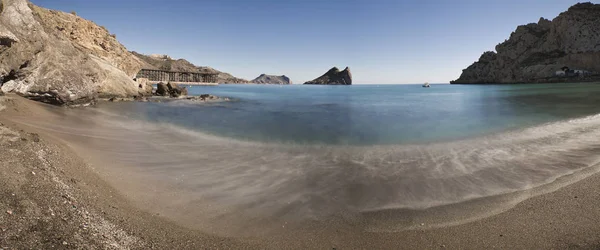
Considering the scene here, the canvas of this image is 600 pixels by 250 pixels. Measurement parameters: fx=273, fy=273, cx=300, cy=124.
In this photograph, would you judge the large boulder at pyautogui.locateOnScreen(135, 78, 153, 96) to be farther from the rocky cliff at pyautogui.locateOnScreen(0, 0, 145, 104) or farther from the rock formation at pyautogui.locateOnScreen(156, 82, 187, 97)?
the rocky cliff at pyautogui.locateOnScreen(0, 0, 145, 104)

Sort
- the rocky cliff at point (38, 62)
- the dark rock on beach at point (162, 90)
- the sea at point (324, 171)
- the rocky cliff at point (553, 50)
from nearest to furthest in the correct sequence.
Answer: the sea at point (324, 171)
the rocky cliff at point (38, 62)
the dark rock on beach at point (162, 90)
the rocky cliff at point (553, 50)

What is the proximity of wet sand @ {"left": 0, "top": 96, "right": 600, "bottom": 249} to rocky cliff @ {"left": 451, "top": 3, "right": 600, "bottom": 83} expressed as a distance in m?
127

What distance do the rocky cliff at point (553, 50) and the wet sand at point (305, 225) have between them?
127396 millimetres

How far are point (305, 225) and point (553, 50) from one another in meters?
153

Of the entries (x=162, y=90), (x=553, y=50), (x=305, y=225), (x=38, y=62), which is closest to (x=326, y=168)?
(x=305, y=225)

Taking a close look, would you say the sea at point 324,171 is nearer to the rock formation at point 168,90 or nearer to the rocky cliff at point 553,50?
the rock formation at point 168,90

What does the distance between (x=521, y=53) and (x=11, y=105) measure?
169 metres

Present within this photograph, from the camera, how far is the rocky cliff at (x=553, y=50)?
323ft

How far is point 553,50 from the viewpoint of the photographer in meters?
112

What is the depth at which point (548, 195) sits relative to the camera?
6.25m

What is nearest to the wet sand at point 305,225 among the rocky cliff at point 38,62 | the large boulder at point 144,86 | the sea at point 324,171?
the sea at point 324,171

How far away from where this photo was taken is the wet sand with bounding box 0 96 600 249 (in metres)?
3.91

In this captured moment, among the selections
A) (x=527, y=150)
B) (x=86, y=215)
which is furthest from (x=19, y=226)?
(x=527, y=150)

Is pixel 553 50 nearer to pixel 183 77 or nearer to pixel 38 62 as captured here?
pixel 38 62
